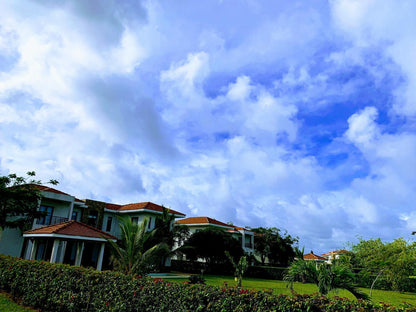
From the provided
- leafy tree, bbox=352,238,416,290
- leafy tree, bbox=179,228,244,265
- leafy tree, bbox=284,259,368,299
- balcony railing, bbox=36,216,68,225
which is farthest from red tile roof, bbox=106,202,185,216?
leafy tree, bbox=284,259,368,299

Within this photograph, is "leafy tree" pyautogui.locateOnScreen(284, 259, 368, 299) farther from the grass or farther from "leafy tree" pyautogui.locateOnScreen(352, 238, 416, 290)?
"leafy tree" pyautogui.locateOnScreen(352, 238, 416, 290)

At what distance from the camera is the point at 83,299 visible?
24.3 ft

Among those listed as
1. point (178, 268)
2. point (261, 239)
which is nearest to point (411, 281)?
point (261, 239)

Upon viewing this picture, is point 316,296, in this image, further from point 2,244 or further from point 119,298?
point 2,244

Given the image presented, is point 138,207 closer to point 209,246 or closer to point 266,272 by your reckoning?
point 209,246

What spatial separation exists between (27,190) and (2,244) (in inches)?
179

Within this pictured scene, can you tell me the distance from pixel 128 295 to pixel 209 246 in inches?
997

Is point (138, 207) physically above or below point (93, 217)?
above

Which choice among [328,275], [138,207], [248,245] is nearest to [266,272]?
[248,245]

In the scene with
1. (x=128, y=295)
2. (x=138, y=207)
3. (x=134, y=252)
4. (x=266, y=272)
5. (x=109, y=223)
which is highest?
(x=138, y=207)

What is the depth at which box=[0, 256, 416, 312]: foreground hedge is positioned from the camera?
4.92 meters

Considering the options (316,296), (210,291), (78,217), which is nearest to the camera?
(316,296)

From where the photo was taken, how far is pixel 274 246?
41.3 m

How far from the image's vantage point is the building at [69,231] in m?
18.5
